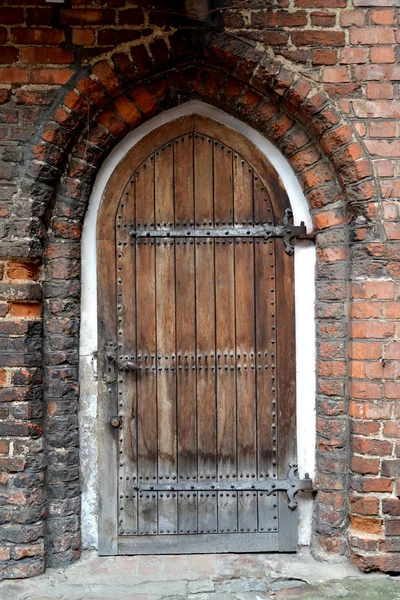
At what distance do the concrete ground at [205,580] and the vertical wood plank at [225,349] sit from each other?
0.27m

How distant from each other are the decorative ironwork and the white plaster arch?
6 centimetres

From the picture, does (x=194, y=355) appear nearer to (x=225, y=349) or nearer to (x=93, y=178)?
(x=225, y=349)

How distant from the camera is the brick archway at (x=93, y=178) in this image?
3029 mm

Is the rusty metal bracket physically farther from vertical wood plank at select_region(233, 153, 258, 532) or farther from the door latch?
the door latch

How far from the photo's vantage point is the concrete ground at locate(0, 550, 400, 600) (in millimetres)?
2844

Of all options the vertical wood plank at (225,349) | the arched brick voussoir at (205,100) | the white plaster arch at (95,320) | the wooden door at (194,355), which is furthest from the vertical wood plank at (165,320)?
the arched brick voussoir at (205,100)

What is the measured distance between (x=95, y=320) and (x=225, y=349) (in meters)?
0.79

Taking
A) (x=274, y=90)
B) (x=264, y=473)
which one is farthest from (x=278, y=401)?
(x=274, y=90)

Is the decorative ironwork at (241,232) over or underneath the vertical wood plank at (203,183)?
underneath

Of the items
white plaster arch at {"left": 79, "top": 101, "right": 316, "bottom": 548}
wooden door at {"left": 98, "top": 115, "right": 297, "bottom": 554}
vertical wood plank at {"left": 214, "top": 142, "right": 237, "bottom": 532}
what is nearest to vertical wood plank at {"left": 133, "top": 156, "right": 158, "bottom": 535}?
wooden door at {"left": 98, "top": 115, "right": 297, "bottom": 554}

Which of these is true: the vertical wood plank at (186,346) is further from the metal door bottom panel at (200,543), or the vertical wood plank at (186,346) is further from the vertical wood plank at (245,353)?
the vertical wood plank at (245,353)

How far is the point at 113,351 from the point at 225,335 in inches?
26.1

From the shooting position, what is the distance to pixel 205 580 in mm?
2980

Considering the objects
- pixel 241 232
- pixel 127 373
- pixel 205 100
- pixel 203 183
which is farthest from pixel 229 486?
pixel 205 100
